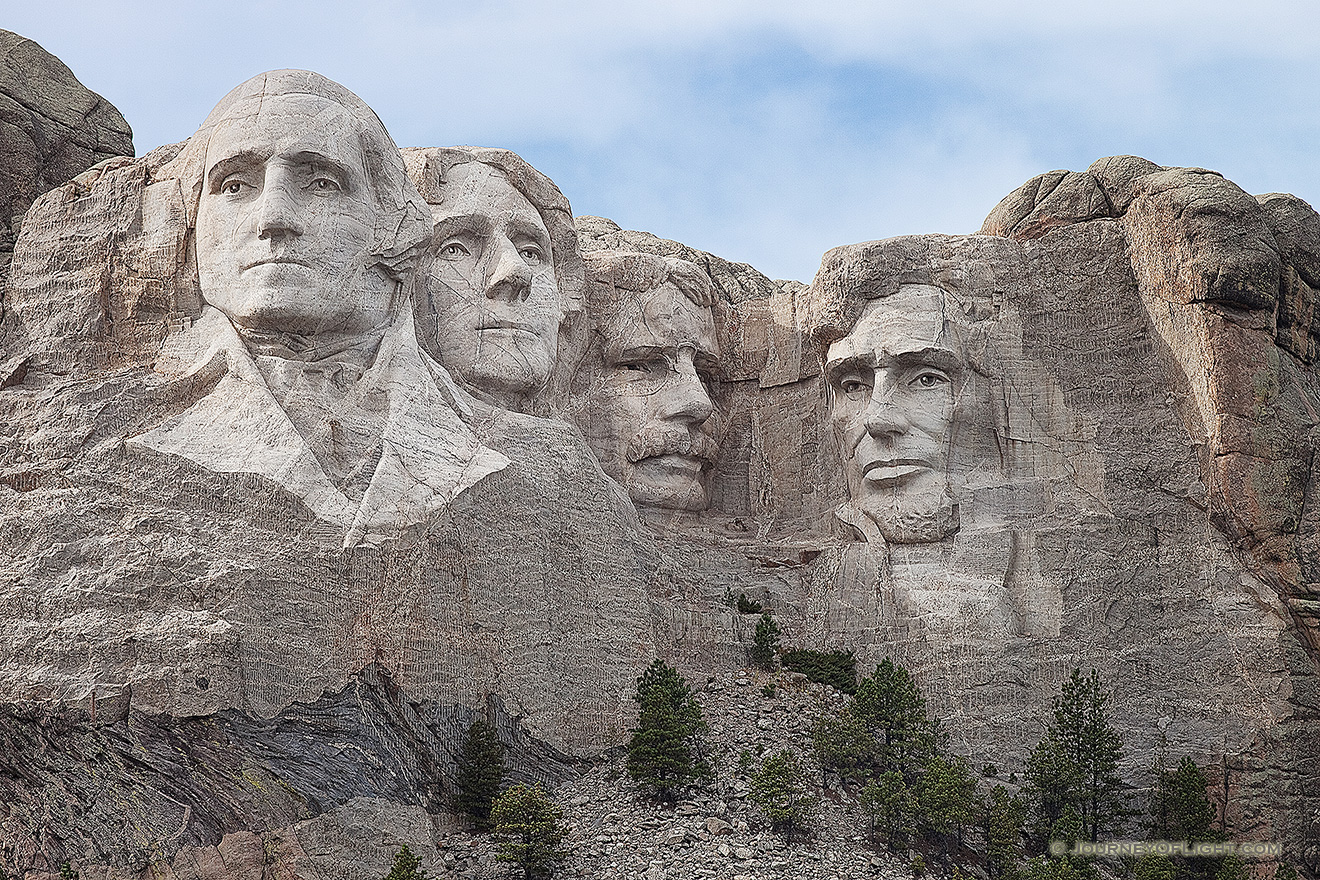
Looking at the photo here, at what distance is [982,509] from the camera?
2602 cm

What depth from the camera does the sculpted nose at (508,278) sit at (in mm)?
25234

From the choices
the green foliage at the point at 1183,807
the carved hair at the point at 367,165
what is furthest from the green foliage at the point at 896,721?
the carved hair at the point at 367,165

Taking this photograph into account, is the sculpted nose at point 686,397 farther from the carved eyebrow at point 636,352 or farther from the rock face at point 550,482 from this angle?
the carved eyebrow at point 636,352

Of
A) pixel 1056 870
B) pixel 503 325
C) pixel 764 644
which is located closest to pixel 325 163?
pixel 503 325

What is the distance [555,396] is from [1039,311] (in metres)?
6.04

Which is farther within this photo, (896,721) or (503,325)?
(503,325)

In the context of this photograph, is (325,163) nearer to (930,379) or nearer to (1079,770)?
(930,379)

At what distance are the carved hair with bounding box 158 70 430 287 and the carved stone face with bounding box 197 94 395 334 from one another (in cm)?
14

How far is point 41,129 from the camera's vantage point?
27.4m

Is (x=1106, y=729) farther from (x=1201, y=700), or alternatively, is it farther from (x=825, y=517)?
(x=825, y=517)

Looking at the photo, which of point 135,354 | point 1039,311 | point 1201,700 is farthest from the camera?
point 1039,311

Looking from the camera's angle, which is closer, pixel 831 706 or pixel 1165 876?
pixel 1165 876

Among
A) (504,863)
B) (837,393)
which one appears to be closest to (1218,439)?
(837,393)

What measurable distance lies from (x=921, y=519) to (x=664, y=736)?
5.00 m
